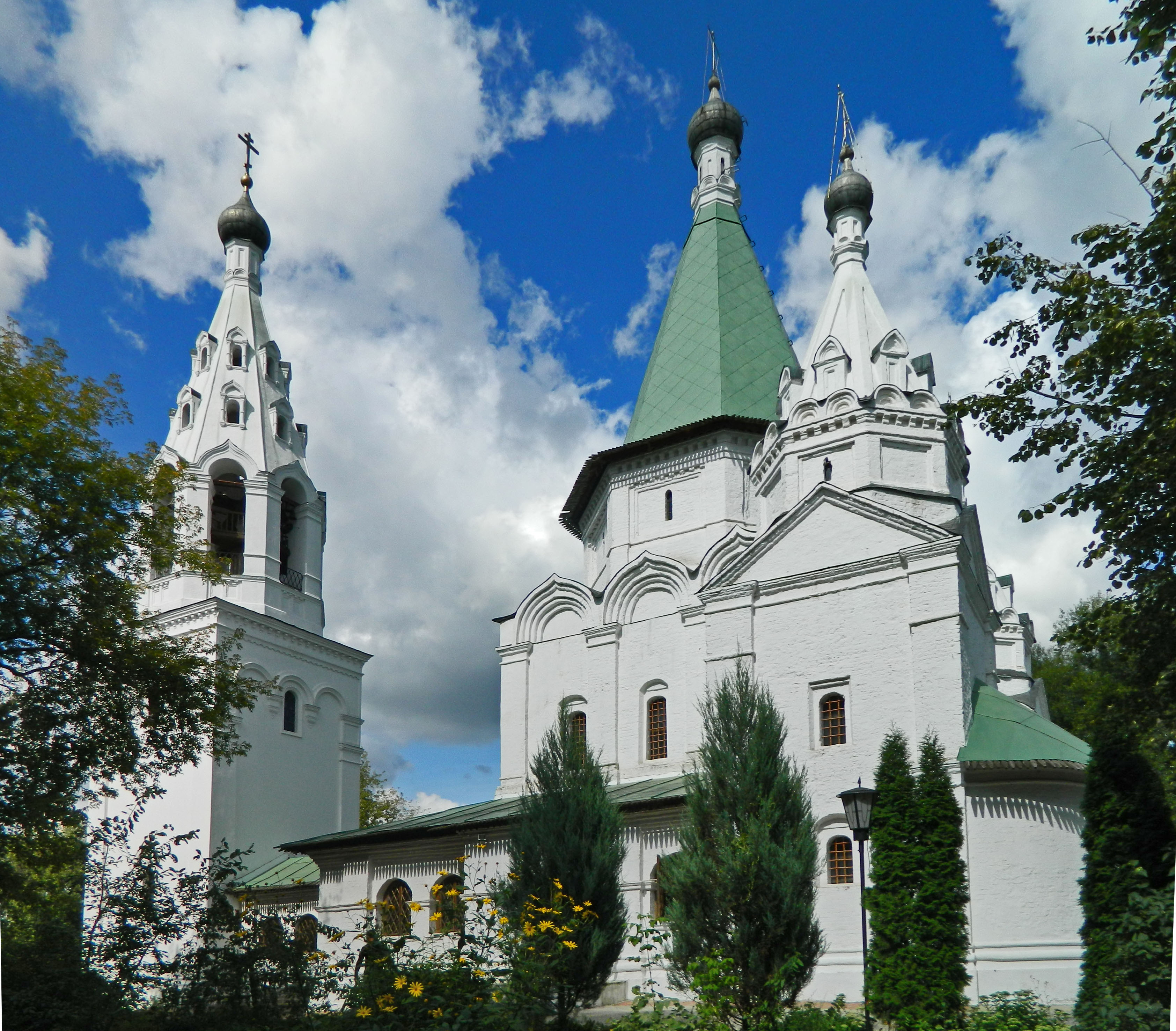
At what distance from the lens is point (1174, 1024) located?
7156mm

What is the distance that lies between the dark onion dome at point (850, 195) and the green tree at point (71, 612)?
40.7 ft

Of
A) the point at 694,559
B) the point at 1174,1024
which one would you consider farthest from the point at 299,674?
the point at 1174,1024

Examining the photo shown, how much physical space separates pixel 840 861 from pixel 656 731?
4.00 metres

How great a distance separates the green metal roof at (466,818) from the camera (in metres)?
15.2

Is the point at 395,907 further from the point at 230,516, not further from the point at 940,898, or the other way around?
the point at 230,516

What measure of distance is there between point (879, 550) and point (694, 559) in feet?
14.3

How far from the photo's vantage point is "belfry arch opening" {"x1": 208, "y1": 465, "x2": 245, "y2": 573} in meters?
22.0

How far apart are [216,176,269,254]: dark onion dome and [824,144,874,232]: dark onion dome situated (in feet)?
40.9

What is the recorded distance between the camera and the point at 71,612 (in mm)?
12109

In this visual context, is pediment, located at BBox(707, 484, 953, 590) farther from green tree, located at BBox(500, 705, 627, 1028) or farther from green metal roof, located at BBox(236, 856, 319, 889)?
green metal roof, located at BBox(236, 856, 319, 889)

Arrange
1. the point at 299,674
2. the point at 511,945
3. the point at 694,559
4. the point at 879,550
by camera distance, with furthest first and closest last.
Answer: the point at 299,674
the point at 694,559
the point at 879,550
the point at 511,945

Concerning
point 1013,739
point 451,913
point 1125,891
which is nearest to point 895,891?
point 1013,739

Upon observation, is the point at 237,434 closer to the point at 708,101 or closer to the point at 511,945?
the point at 708,101

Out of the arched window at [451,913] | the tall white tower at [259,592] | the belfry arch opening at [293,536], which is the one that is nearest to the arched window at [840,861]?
the arched window at [451,913]
